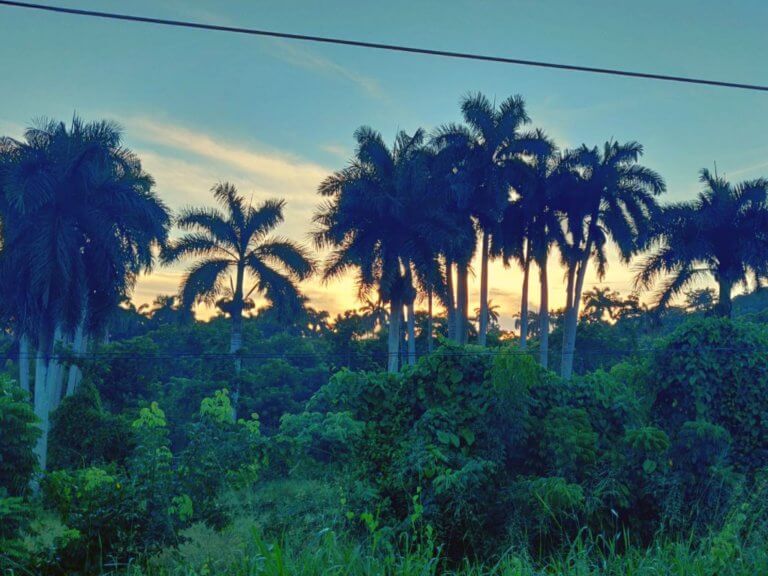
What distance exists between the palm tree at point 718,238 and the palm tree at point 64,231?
2172cm

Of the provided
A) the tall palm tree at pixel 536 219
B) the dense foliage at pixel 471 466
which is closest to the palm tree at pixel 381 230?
the tall palm tree at pixel 536 219

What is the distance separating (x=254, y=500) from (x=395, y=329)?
16.4 meters

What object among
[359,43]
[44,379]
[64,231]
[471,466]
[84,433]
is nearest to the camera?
[359,43]

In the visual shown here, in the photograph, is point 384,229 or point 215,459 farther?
point 384,229

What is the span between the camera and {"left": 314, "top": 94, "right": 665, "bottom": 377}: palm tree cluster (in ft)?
111

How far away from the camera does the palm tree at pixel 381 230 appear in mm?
33562

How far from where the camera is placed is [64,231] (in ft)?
83.0

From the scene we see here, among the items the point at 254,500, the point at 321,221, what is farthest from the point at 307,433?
the point at 321,221

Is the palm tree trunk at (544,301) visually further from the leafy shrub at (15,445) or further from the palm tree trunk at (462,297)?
the leafy shrub at (15,445)

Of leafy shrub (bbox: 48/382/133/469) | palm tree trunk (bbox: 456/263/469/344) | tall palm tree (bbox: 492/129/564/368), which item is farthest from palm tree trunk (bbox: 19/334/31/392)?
tall palm tree (bbox: 492/129/564/368)

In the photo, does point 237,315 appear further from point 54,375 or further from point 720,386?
point 720,386

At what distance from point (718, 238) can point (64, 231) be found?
26293mm

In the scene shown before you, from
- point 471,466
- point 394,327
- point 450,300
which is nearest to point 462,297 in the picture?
point 450,300

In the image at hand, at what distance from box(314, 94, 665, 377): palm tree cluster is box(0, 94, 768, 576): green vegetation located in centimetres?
14
